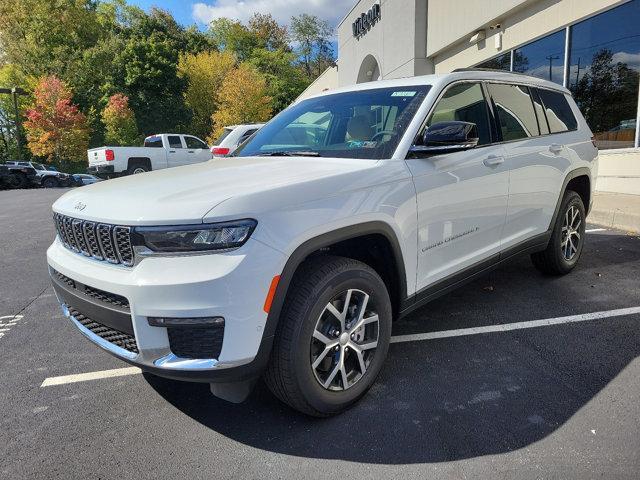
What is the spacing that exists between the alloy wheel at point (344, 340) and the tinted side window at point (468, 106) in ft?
5.04

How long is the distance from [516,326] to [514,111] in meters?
1.77

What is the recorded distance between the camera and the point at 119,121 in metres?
42.5

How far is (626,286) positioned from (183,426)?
13.6ft

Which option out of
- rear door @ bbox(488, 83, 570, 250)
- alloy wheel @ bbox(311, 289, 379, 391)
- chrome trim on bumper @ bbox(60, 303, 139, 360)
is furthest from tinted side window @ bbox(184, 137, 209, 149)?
alloy wheel @ bbox(311, 289, 379, 391)

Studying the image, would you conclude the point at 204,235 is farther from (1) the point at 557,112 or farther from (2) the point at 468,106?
(1) the point at 557,112

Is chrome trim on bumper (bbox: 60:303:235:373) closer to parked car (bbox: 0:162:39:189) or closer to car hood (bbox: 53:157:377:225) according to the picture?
car hood (bbox: 53:157:377:225)

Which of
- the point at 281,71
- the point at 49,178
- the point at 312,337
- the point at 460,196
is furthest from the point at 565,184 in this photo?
the point at 281,71

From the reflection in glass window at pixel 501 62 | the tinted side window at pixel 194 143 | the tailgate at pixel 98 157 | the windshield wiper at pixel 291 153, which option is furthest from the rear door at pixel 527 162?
the tinted side window at pixel 194 143

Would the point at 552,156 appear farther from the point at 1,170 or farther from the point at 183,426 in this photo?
the point at 1,170

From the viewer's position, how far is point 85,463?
7.45 feet

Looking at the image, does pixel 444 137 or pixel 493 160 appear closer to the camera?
pixel 444 137

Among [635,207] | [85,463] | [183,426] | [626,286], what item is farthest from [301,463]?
[635,207]

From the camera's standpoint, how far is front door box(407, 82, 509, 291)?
294 centimetres

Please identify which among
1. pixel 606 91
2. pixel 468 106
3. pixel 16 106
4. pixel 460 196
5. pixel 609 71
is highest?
pixel 16 106
